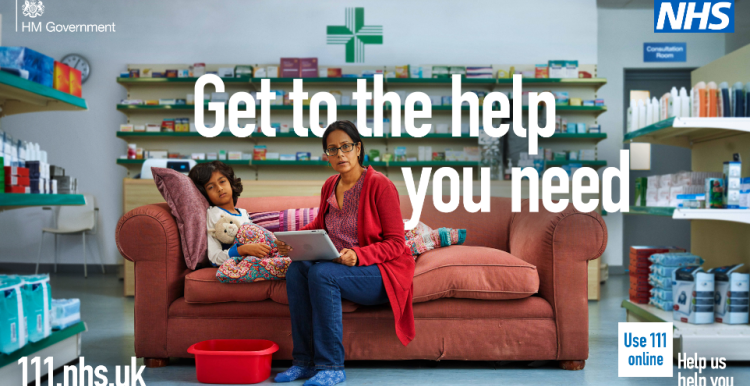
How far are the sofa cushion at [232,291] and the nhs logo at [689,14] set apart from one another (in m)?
3.89

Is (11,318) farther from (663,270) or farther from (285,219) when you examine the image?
(663,270)

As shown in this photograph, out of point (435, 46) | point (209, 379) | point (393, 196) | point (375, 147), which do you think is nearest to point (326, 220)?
point (393, 196)

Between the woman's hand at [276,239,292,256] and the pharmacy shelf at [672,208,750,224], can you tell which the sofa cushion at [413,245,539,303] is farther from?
the pharmacy shelf at [672,208,750,224]

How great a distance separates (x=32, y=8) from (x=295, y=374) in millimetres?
5638

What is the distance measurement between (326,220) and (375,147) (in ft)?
10.8

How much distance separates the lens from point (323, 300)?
1903 millimetres

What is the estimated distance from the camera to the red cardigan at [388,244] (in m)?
1.95

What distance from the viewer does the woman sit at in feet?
6.28

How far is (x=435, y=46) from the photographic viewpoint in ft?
17.7

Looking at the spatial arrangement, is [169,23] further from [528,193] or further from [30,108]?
[528,193]

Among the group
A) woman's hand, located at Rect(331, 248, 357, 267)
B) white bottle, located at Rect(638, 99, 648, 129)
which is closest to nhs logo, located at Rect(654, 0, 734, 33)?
white bottle, located at Rect(638, 99, 648, 129)

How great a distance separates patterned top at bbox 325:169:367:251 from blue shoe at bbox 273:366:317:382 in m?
0.49

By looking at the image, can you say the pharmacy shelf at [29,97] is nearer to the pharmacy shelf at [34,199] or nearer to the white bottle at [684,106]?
the pharmacy shelf at [34,199]

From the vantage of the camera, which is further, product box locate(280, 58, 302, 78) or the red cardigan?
product box locate(280, 58, 302, 78)
